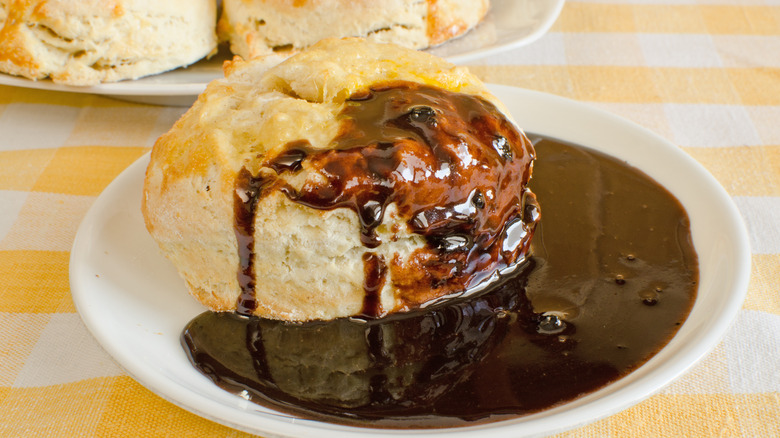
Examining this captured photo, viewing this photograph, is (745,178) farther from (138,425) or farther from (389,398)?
(138,425)

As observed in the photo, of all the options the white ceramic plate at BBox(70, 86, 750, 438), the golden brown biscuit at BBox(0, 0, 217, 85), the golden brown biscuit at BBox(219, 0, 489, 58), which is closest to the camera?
the white ceramic plate at BBox(70, 86, 750, 438)

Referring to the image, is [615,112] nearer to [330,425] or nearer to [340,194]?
[340,194]

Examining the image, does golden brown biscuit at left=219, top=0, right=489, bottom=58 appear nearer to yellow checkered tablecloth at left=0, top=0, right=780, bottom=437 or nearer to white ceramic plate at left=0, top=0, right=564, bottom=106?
white ceramic plate at left=0, top=0, right=564, bottom=106

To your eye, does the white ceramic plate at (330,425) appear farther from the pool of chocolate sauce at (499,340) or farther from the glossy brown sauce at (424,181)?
the glossy brown sauce at (424,181)

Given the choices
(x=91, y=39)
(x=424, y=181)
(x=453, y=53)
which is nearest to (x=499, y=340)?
(x=424, y=181)

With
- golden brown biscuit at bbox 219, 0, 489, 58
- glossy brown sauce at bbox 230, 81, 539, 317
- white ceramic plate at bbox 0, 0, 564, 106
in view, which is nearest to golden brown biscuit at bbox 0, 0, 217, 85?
white ceramic plate at bbox 0, 0, 564, 106

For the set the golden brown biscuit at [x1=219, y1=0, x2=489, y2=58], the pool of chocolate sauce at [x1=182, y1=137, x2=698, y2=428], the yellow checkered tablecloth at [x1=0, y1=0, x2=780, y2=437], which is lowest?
the yellow checkered tablecloth at [x1=0, y1=0, x2=780, y2=437]

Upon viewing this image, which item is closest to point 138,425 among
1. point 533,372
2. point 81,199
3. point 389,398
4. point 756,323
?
point 389,398

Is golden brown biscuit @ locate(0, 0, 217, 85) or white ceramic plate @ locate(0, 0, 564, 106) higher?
golden brown biscuit @ locate(0, 0, 217, 85)
